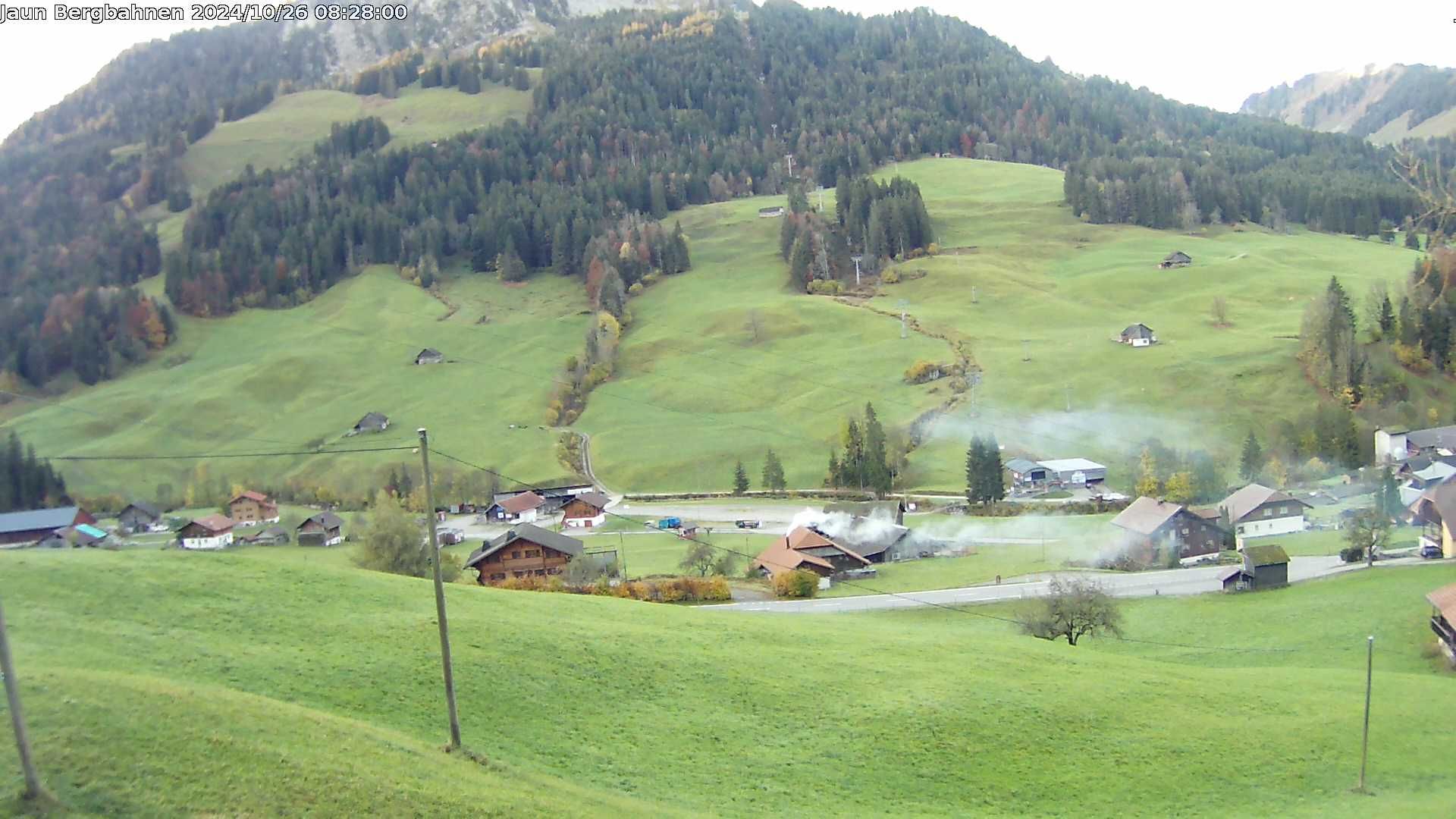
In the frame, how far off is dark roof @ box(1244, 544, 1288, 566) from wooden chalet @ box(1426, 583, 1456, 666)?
986 centimetres

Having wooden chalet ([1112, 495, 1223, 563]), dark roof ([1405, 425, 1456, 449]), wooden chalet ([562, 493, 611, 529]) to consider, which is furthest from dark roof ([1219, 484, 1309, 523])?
wooden chalet ([562, 493, 611, 529])

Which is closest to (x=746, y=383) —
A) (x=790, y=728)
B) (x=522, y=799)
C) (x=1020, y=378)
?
(x=1020, y=378)

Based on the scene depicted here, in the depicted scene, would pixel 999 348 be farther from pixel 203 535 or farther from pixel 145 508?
pixel 145 508

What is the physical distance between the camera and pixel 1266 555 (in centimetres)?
5938

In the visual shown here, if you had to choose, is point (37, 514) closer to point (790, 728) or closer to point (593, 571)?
point (593, 571)

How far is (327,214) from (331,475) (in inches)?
3778

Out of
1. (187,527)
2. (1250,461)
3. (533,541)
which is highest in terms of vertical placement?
(533,541)

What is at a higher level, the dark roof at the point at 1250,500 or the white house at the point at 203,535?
the dark roof at the point at 1250,500

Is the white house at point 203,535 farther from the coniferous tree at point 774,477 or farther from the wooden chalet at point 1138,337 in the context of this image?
the wooden chalet at point 1138,337

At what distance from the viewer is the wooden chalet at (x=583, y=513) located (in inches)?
3745

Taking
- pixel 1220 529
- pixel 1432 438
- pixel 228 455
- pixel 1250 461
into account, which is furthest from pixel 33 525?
pixel 1432 438

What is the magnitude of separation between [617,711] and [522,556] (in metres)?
43.7

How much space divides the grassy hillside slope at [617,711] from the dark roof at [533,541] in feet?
102

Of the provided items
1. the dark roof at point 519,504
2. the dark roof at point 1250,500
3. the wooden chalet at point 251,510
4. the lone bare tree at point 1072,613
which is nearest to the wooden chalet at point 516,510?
the dark roof at point 519,504
